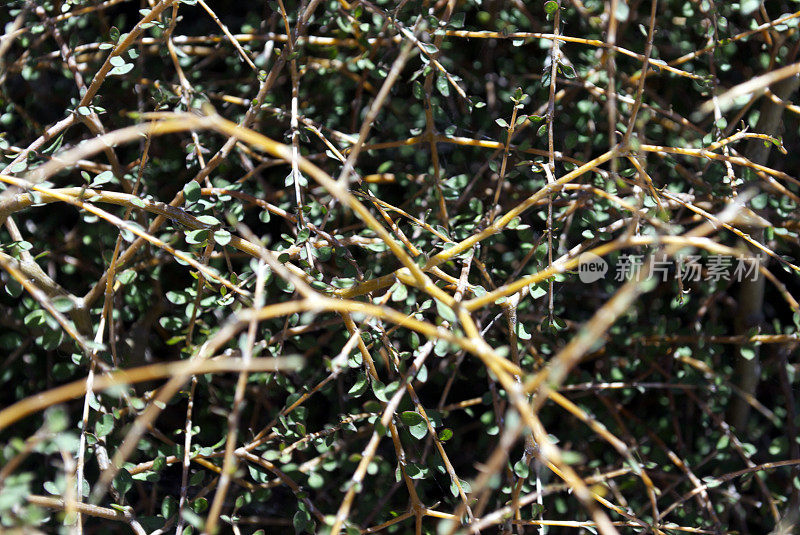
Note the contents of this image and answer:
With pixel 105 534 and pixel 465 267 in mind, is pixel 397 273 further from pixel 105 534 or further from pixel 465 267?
pixel 105 534

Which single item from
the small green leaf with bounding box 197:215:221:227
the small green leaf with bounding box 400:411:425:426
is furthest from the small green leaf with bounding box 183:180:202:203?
the small green leaf with bounding box 400:411:425:426

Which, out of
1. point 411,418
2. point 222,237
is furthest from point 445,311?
point 222,237

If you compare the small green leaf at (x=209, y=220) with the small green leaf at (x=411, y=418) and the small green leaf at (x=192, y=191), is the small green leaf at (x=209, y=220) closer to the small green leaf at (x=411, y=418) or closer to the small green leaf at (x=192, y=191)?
the small green leaf at (x=192, y=191)

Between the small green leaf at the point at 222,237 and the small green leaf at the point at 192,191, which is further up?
the small green leaf at the point at 192,191

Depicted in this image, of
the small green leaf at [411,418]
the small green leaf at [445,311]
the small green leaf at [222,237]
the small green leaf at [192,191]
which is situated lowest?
the small green leaf at [411,418]

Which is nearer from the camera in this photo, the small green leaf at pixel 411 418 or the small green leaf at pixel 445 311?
the small green leaf at pixel 445 311

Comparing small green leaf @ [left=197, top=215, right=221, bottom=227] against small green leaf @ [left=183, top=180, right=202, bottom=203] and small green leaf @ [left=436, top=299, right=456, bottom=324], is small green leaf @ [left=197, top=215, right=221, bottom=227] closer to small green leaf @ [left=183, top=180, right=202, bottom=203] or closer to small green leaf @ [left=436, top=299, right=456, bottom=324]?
small green leaf @ [left=183, top=180, right=202, bottom=203]

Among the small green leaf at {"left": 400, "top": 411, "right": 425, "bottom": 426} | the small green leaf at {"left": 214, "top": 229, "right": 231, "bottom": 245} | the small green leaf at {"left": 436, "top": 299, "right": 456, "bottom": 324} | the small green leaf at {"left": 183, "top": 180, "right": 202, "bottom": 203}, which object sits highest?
the small green leaf at {"left": 183, "top": 180, "right": 202, "bottom": 203}

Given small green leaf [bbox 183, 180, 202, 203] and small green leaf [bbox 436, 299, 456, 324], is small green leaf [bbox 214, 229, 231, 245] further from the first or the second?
small green leaf [bbox 436, 299, 456, 324]

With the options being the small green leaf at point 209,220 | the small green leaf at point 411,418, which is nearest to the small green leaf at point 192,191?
the small green leaf at point 209,220

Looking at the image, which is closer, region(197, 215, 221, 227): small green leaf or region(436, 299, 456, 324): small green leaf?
region(436, 299, 456, 324): small green leaf

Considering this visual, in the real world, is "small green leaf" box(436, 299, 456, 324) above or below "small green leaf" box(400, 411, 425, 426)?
above

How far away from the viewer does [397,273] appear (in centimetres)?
84

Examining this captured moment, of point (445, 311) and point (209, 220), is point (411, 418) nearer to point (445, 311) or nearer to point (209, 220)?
point (445, 311)
